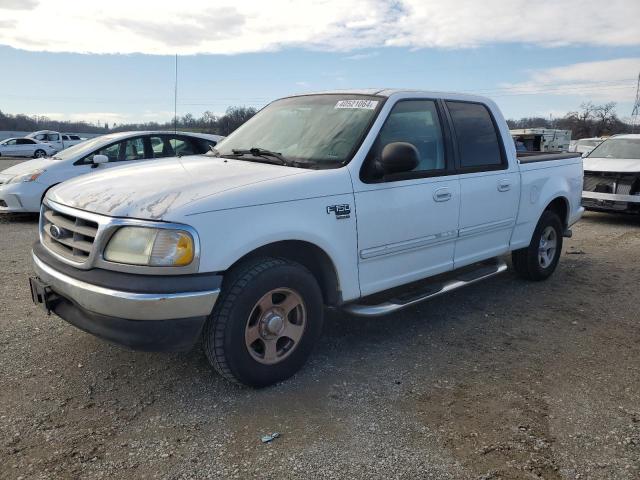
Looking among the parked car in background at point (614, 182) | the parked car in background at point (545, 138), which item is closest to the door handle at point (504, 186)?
the parked car in background at point (614, 182)

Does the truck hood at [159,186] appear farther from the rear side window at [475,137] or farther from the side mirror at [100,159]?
the side mirror at [100,159]

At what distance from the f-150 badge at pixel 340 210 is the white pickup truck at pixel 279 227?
1 centimetres

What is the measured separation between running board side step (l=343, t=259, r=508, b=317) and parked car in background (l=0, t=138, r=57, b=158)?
3364cm

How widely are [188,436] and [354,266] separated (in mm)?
1516

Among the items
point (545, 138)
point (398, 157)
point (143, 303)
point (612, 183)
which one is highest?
point (545, 138)

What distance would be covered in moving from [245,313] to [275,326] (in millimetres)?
282

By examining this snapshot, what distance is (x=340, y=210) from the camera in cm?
350

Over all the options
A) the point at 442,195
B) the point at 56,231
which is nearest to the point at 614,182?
the point at 442,195

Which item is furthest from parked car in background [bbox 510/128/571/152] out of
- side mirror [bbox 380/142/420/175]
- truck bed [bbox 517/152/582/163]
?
side mirror [bbox 380/142/420/175]

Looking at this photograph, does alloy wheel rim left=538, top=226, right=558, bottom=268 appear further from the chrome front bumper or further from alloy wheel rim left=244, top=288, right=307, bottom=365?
the chrome front bumper

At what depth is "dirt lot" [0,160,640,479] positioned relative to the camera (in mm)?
2646

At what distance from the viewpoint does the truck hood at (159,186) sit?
9.70ft

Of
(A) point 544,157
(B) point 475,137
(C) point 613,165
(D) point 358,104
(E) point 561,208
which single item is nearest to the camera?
(D) point 358,104

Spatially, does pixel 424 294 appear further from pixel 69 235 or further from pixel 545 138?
pixel 545 138
